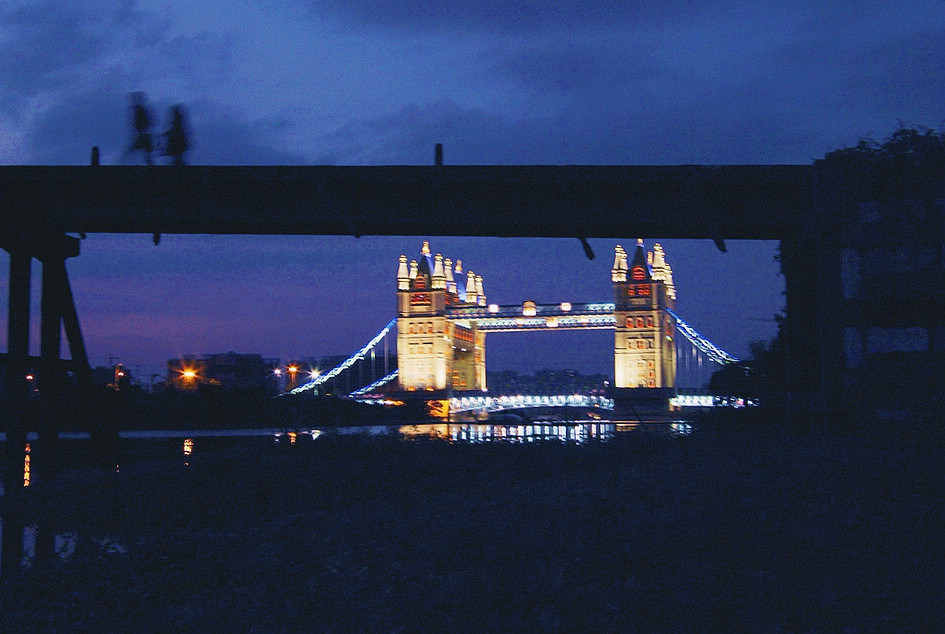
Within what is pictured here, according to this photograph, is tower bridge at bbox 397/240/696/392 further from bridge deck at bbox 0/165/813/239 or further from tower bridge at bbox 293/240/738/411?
bridge deck at bbox 0/165/813/239

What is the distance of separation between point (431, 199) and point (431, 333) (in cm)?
9398

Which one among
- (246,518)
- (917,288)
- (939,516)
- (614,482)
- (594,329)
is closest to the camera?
(939,516)

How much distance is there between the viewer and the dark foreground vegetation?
6242 millimetres

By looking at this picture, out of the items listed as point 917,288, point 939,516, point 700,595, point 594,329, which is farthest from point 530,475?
point 594,329

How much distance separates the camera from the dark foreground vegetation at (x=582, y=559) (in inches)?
246

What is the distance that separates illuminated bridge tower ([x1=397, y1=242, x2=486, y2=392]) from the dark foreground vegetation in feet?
314

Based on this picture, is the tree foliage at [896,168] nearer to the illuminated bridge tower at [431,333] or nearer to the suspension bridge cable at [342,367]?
the suspension bridge cable at [342,367]

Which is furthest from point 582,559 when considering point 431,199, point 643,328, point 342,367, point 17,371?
point 643,328

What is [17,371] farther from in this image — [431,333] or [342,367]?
[431,333]

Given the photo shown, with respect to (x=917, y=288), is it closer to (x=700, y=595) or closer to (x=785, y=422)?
(x=785, y=422)

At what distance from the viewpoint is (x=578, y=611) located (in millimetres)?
6266

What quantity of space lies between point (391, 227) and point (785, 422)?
674cm

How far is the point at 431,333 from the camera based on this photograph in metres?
109

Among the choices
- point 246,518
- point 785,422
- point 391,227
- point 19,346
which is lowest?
point 246,518
